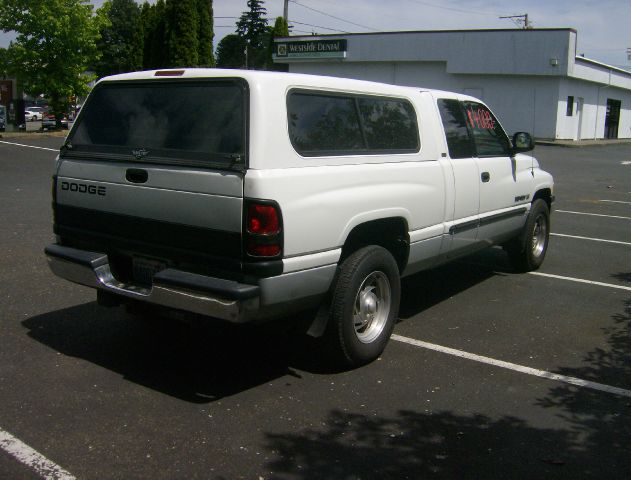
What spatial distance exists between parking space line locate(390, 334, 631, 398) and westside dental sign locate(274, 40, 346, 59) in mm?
37484

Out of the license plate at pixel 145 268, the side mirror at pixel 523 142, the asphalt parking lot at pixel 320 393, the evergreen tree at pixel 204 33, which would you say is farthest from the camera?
the evergreen tree at pixel 204 33

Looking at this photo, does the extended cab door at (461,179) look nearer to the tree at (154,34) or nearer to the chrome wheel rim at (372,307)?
the chrome wheel rim at (372,307)

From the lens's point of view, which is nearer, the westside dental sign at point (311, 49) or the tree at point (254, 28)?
the westside dental sign at point (311, 49)

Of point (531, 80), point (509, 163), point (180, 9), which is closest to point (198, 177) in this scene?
point (509, 163)

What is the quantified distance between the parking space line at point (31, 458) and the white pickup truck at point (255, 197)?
1142mm

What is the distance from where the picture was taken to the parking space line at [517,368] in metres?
4.79

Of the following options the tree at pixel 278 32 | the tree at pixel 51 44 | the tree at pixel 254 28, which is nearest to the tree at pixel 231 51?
the tree at pixel 254 28

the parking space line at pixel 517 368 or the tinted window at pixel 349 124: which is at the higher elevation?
the tinted window at pixel 349 124

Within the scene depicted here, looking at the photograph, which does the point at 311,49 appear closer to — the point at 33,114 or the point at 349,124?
the point at 33,114

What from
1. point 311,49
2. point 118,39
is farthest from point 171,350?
point 118,39

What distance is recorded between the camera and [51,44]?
31891mm

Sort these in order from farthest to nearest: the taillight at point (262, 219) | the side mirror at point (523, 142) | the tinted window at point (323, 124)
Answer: the side mirror at point (523, 142) < the tinted window at point (323, 124) < the taillight at point (262, 219)

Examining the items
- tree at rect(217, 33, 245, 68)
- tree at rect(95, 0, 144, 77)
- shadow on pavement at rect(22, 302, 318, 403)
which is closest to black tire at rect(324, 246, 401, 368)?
shadow on pavement at rect(22, 302, 318, 403)

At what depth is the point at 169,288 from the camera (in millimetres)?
4316
